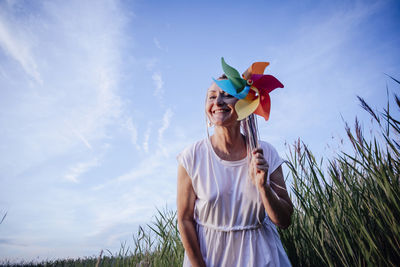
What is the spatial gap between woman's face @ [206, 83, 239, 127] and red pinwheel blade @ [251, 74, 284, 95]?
0.64 ft

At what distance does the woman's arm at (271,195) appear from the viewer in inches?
66.6

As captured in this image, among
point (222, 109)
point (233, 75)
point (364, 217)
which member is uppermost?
point (233, 75)

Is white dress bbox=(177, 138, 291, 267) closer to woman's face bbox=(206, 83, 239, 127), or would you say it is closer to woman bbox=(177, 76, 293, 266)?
woman bbox=(177, 76, 293, 266)

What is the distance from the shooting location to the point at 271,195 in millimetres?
1741

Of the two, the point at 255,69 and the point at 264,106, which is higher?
the point at 255,69

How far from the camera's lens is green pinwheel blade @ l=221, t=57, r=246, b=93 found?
1896 millimetres

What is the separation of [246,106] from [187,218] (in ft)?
3.07

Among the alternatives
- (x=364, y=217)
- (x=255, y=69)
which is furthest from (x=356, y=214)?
(x=255, y=69)

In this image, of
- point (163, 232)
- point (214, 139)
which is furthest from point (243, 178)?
point (163, 232)

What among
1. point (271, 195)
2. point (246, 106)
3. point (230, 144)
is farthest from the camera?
point (230, 144)

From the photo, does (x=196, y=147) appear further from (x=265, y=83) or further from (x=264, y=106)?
(x=265, y=83)

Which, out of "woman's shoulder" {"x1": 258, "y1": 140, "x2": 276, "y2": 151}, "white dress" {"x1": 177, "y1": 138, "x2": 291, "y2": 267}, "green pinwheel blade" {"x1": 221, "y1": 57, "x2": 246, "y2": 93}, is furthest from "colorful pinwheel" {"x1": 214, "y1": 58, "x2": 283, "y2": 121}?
"white dress" {"x1": 177, "y1": 138, "x2": 291, "y2": 267}

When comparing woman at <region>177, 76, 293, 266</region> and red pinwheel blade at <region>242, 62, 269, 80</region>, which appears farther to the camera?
red pinwheel blade at <region>242, 62, 269, 80</region>

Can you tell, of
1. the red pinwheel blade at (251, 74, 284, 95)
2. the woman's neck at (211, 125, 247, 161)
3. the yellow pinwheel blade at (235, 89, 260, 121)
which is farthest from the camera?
the woman's neck at (211, 125, 247, 161)
